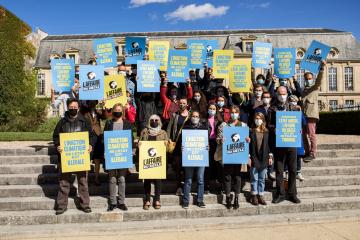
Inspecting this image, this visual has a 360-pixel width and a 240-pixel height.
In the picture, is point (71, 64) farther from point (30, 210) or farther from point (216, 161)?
point (216, 161)

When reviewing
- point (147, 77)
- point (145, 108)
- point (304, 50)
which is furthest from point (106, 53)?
point (304, 50)

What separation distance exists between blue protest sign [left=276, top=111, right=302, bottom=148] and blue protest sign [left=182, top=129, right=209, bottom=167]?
1515 millimetres

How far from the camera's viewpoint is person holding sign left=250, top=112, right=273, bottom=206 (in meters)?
7.51

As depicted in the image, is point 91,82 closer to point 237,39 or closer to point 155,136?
point 155,136

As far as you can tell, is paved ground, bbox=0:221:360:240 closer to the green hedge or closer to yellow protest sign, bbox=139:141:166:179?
yellow protest sign, bbox=139:141:166:179

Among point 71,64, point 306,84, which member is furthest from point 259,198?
point 71,64

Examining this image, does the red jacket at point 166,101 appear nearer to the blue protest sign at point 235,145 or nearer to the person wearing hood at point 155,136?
the person wearing hood at point 155,136

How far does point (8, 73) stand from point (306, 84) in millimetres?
18191

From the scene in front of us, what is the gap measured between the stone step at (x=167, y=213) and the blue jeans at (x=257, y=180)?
1.01 feet

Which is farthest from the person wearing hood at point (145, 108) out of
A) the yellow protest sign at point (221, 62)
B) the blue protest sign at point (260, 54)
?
the blue protest sign at point (260, 54)

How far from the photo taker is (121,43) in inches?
2012

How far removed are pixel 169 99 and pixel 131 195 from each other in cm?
243

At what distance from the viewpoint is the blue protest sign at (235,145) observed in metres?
7.36

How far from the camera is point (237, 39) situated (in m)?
52.1
